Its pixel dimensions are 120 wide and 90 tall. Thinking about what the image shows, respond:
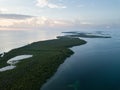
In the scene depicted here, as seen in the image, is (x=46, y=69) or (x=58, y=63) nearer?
(x=46, y=69)

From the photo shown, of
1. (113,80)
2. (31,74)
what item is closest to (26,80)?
(31,74)

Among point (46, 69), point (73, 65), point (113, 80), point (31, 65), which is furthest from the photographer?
point (73, 65)

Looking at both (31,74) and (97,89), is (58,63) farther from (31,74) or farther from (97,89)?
(97,89)

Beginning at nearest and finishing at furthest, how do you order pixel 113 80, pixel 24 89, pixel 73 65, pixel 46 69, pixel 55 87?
1. pixel 24 89
2. pixel 55 87
3. pixel 113 80
4. pixel 46 69
5. pixel 73 65

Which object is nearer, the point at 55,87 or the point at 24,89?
the point at 24,89

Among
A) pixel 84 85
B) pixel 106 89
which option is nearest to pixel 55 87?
pixel 84 85

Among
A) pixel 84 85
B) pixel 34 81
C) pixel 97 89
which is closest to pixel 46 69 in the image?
pixel 34 81

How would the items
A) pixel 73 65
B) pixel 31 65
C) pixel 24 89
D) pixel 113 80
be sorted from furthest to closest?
pixel 73 65, pixel 31 65, pixel 113 80, pixel 24 89

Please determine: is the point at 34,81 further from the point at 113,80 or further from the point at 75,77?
the point at 113,80

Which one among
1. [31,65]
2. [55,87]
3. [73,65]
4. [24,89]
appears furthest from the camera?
[73,65]
